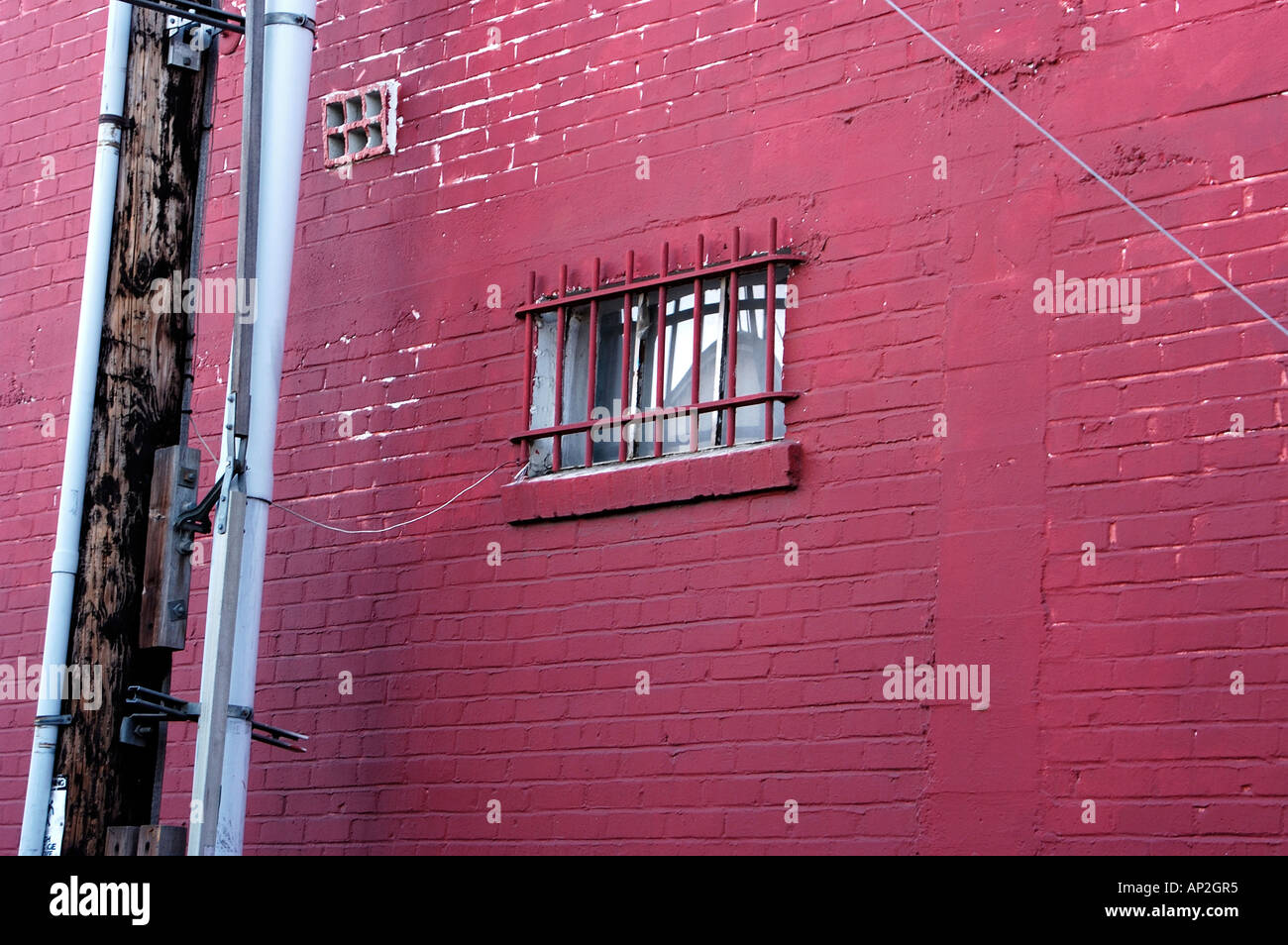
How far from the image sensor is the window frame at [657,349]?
22.7 feet

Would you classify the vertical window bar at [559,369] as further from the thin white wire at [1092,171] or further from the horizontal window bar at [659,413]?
the thin white wire at [1092,171]

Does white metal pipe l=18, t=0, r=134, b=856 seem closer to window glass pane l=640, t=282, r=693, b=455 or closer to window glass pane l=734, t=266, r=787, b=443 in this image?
window glass pane l=640, t=282, r=693, b=455

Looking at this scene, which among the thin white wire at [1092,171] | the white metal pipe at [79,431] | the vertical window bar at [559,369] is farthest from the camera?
the vertical window bar at [559,369]

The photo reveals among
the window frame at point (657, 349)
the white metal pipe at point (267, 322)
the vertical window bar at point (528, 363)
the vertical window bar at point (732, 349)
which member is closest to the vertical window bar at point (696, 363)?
the window frame at point (657, 349)

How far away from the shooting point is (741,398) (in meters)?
6.87

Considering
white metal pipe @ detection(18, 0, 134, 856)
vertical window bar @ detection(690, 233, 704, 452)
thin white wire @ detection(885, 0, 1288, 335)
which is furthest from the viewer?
vertical window bar @ detection(690, 233, 704, 452)

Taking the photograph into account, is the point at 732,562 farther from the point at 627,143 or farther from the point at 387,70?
the point at 387,70

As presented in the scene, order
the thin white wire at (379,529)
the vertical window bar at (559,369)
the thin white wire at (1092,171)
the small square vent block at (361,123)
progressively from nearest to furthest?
the thin white wire at (1092,171)
the vertical window bar at (559,369)
the thin white wire at (379,529)
the small square vent block at (361,123)

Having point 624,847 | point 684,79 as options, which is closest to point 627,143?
point 684,79

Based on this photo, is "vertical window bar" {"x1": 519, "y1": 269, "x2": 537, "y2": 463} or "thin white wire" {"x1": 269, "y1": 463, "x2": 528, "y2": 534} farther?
"thin white wire" {"x1": 269, "y1": 463, "x2": 528, "y2": 534}

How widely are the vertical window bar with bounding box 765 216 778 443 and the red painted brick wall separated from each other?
0.37ft

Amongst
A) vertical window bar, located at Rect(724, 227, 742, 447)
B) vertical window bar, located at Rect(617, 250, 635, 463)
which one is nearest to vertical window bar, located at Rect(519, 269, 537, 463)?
vertical window bar, located at Rect(617, 250, 635, 463)

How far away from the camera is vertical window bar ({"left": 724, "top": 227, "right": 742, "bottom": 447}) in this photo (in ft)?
22.7

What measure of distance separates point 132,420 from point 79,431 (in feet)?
0.63
